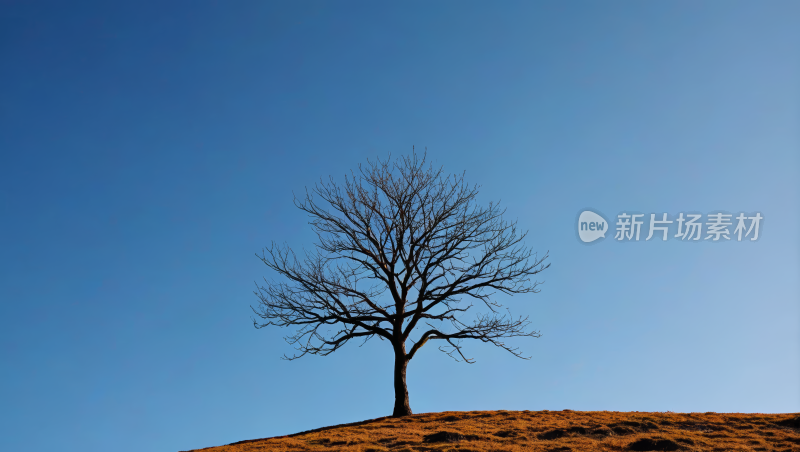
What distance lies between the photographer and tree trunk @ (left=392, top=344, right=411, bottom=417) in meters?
19.4

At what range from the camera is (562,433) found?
48.1 feet

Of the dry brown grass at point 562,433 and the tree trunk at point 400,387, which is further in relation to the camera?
the tree trunk at point 400,387

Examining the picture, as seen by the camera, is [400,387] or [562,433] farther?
[400,387]

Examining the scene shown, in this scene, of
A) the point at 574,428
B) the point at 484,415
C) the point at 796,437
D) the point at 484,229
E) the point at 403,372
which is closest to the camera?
the point at 796,437

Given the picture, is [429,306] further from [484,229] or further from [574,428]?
[574,428]

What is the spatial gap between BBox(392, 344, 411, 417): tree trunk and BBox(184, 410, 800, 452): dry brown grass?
914 millimetres

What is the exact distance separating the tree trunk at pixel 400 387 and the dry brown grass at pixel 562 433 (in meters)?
0.91

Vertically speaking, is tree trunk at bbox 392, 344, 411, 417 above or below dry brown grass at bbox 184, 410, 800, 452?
above

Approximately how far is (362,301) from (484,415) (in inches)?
231

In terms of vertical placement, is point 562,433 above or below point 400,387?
below

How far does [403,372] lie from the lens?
774 inches

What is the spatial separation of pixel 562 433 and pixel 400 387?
653cm

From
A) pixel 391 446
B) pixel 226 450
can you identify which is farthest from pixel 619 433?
pixel 226 450

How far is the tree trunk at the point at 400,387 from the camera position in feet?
63.5
